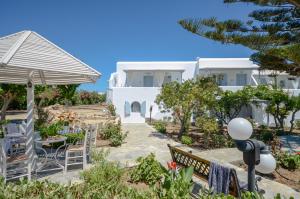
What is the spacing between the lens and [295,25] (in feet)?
42.4

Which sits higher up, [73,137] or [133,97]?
[133,97]

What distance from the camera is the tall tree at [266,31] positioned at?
10.9 metres

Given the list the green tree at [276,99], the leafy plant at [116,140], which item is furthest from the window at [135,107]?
the leafy plant at [116,140]

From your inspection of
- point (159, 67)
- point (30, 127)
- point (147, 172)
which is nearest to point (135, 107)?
point (159, 67)

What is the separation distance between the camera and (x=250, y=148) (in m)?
4.13

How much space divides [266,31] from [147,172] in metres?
10.0

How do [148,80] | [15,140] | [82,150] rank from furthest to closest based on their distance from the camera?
1. [148,80]
2. [15,140]
3. [82,150]

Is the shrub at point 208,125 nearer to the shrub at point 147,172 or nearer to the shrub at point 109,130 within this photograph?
the shrub at point 109,130

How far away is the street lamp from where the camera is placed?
13.6ft

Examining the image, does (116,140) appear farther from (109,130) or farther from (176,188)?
(176,188)

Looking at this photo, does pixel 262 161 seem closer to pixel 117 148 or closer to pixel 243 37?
pixel 117 148

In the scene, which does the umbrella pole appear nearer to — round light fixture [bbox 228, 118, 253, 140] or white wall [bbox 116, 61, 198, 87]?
round light fixture [bbox 228, 118, 253, 140]

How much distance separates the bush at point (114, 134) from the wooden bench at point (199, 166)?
4788mm

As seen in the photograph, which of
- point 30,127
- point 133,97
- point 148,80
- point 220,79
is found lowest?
point 30,127
